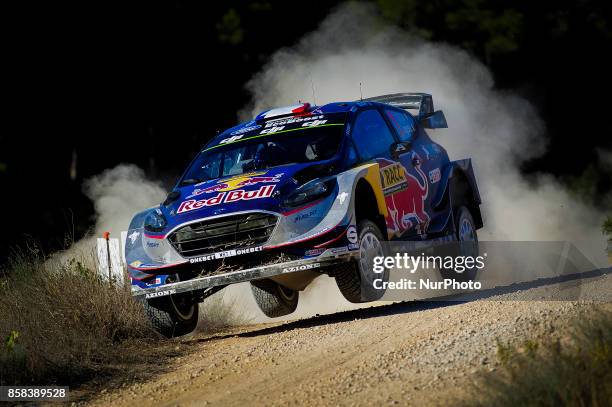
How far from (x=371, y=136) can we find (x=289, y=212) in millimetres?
1921

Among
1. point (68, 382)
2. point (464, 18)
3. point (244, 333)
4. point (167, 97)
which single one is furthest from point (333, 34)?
point (68, 382)

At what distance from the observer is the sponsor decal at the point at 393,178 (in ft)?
33.8

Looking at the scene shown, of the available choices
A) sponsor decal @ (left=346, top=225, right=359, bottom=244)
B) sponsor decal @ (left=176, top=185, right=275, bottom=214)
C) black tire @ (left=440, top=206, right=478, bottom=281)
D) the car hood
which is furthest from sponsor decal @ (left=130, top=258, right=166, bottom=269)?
black tire @ (left=440, top=206, right=478, bottom=281)

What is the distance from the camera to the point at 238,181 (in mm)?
9852

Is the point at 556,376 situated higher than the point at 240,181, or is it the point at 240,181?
the point at 240,181

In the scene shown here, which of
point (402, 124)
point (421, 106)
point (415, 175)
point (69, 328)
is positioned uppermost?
point (421, 106)

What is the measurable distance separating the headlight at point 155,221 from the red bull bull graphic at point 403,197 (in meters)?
2.06

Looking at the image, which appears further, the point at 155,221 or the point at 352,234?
the point at 155,221

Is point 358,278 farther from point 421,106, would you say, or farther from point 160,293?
point 421,106

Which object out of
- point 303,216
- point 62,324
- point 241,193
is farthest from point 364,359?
point 62,324

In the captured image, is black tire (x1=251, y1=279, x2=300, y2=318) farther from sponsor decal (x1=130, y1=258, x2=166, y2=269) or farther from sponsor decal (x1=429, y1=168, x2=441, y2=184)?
sponsor decal (x1=429, y1=168, x2=441, y2=184)

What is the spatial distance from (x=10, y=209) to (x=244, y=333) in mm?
15524

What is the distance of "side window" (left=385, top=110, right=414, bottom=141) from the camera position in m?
11.5

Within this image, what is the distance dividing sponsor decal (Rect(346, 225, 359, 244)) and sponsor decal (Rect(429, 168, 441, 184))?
7.55 ft
